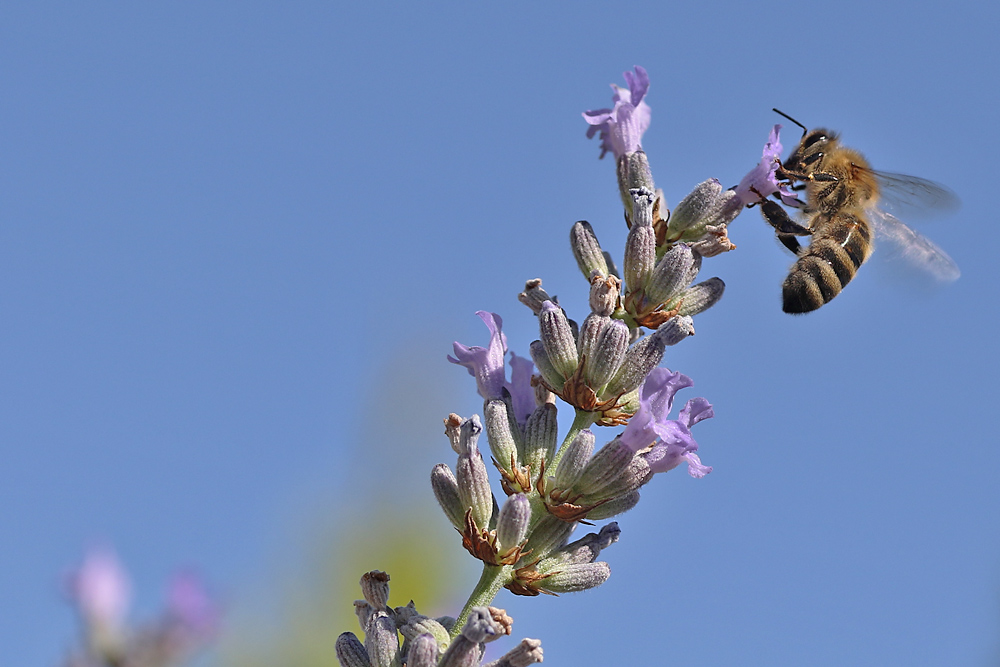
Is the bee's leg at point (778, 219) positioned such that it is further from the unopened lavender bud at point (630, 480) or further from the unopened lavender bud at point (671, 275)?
the unopened lavender bud at point (630, 480)

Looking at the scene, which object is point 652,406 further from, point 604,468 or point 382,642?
point 382,642

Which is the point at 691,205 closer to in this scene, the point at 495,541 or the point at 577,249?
the point at 577,249

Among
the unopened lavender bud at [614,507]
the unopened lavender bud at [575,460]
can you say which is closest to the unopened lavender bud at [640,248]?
the unopened lavender bud at [575,460]

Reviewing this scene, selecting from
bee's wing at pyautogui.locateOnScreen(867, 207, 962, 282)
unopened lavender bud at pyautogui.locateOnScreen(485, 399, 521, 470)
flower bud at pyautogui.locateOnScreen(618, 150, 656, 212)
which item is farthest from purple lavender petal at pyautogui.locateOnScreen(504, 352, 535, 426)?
bee's wing at pyautogui.locateOnScreen(867, 207, 962, 282)

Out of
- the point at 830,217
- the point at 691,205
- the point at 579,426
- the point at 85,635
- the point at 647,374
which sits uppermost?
the point at 830,217

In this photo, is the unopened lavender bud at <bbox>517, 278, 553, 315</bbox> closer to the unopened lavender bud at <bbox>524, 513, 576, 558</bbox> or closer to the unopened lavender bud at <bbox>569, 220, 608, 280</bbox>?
the unopened lavender bud at <bbox>569, 220, 608, 280</bbox>

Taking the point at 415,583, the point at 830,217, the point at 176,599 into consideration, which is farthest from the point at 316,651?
the point at 830,217
